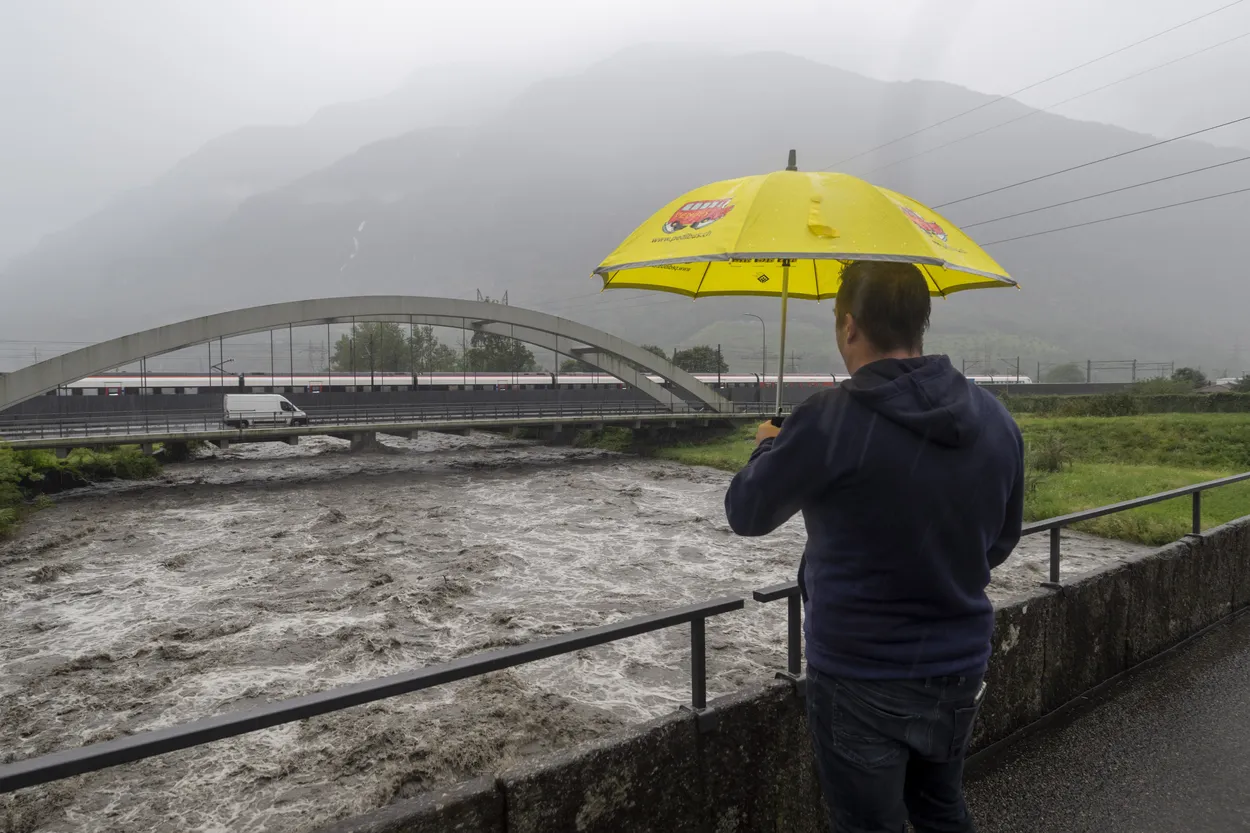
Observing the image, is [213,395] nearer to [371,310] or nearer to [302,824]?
[371,310]

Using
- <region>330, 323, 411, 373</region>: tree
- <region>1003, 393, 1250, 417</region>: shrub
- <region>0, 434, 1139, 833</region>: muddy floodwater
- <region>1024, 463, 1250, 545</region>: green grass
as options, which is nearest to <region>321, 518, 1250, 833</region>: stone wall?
<region>0, 434, 1139, 833</region>: muddy floodwater

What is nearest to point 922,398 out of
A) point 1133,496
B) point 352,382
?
point 1133,496

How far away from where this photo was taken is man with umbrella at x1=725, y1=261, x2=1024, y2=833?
1.74m

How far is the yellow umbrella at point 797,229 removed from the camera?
258cm

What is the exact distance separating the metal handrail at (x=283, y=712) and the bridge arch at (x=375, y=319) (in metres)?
29.7

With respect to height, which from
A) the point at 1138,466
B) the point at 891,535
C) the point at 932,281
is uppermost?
the point at 932,281

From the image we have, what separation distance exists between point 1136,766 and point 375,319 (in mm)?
35836

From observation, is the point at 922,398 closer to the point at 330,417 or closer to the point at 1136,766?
the point at 1136,766

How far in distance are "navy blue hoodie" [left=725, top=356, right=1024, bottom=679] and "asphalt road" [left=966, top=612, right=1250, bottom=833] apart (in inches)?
82.9

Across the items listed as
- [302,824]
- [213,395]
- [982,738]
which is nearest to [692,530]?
[302,824]

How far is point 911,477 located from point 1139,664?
14.3 feet

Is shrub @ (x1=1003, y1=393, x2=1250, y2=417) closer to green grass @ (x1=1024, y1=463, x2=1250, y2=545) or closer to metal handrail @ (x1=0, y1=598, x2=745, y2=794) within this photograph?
green grass @ (x1=1024, y1=463, x2=1250, y2=545)

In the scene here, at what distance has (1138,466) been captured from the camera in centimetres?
2300

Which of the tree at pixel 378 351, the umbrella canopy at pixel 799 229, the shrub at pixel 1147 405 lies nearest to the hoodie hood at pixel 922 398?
the umbrella canopy at pixel 799 229
